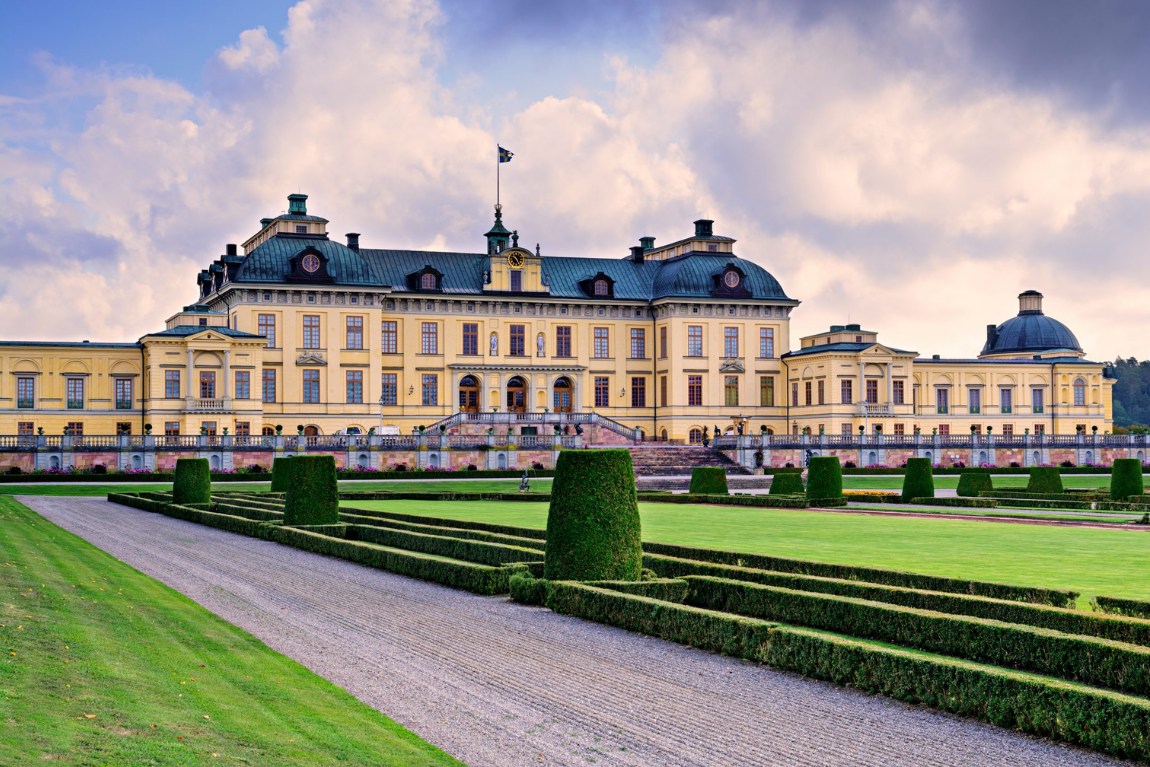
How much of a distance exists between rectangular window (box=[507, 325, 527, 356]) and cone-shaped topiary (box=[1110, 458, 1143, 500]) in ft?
131

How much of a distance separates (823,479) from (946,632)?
26266 millimetres

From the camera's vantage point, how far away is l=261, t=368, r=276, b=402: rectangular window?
64000 millimetres

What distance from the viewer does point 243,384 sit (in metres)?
62.0

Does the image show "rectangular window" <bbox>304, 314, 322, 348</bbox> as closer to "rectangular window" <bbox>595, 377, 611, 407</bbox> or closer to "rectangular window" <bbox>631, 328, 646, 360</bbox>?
"rectangular window" <bbox>595, 377, 611, 407</bbox>

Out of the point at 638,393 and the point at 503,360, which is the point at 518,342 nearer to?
the point at 503,360

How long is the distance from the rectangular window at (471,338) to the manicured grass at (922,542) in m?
35.8

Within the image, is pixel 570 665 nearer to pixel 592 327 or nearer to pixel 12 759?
pixel 12 759

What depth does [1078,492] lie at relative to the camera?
40125mm

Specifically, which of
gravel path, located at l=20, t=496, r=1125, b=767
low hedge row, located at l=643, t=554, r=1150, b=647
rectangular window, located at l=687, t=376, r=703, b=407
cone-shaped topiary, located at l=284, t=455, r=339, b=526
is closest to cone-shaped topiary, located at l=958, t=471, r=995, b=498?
cone-shaped topiary, located at l=284, t=455, r=339, b=526

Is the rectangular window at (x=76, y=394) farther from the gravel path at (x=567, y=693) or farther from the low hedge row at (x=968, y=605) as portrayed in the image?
the low hedge row at (x=968, y=605)

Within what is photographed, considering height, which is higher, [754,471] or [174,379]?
[174,379]

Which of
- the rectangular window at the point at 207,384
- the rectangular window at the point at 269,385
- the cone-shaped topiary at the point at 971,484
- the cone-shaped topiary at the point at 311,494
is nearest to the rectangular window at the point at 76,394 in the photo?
the rectangular window at the point at 207,384

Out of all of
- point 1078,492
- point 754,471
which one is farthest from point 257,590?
point 754,471

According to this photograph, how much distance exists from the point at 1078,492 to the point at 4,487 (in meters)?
38.6
